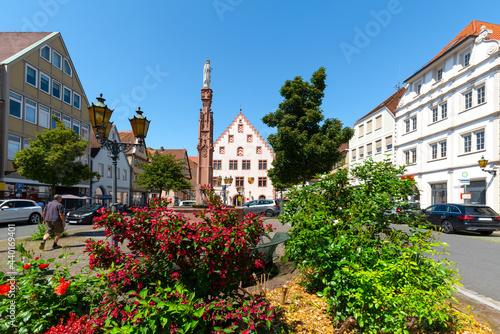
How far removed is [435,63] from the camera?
76.9 feet

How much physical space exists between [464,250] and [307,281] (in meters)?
7.78

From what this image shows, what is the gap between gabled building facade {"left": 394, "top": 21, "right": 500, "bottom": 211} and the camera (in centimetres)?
1784

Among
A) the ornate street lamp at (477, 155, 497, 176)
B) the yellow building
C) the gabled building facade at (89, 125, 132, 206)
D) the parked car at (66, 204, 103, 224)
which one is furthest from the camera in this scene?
the gabled building facade at (89, 125, 132, 206)

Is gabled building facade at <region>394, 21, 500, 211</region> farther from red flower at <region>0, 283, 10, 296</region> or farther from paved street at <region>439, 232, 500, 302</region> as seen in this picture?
red flower at <region>0, 283, 10, 296</region>

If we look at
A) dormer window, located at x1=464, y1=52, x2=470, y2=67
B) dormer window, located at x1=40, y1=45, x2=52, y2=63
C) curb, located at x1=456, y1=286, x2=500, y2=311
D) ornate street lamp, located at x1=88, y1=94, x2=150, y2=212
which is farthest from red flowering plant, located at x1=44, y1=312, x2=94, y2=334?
dormer window, located at x1=40, y1=45, x2=52, y2=63

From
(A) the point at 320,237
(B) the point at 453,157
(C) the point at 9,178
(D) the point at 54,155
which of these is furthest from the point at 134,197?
(A) the point at 320,237

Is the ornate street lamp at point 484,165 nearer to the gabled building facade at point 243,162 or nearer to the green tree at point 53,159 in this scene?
the green tree at point 53,159

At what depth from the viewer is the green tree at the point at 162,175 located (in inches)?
1333

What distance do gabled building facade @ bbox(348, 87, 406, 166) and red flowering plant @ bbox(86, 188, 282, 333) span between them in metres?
30.6

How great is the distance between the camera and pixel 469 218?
12336 millimetres

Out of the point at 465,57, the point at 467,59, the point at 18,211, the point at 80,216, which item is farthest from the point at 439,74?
the point at 18,211

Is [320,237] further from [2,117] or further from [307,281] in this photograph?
[2,117]

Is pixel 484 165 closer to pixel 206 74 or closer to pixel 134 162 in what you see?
pixel 206 74

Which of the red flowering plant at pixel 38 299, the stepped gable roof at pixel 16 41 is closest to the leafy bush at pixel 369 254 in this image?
the red flowering plant at pixel 38 299
